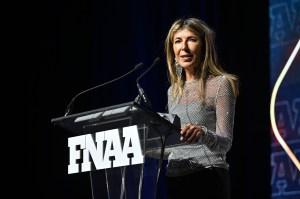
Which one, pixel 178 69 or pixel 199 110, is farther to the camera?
pixel 178 69

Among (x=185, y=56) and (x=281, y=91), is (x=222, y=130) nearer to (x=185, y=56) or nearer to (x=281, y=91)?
(x=185, y=56)

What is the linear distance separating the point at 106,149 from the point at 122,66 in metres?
2.69

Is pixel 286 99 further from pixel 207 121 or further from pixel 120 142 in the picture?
pixel 120 142

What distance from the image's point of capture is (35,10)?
165 inches

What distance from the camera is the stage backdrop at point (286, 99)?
3125 millimetres

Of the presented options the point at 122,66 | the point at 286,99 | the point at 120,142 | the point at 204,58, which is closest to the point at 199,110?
the point at 204,58

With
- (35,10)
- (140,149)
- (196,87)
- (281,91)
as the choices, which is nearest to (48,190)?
(35,10)

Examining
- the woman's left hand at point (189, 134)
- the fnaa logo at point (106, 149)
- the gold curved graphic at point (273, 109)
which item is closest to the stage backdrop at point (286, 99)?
the gold curved graphic at point (273, 109)

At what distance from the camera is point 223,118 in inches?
77.6

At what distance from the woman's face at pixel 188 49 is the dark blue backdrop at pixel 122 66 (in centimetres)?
135

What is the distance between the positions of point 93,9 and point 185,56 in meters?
2.54

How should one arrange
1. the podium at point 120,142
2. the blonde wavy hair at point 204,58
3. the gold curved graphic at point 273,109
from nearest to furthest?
the podium at point 120,142
the blonde wavy hair at point 204,58
the gold curved graphic at point 273,109

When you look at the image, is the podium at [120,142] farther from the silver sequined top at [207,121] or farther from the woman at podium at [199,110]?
the silver sequined top at [207,121]

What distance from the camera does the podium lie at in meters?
1.65
